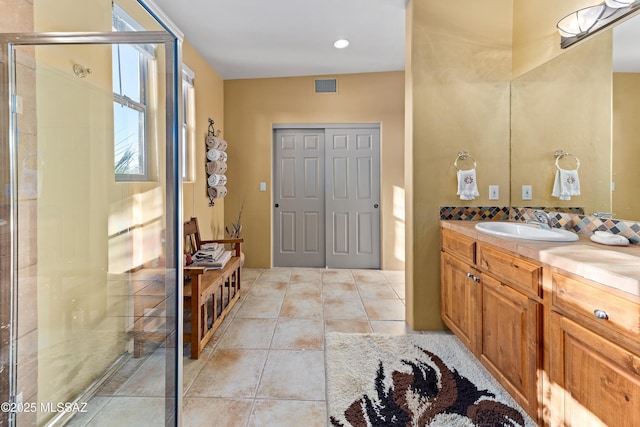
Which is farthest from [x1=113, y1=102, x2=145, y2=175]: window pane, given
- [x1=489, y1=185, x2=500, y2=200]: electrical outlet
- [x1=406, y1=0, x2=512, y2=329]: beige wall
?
[x1=489, y1=185, x2=500, y2=200]: electrical outlet

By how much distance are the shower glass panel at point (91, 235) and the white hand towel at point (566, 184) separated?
7.63ft

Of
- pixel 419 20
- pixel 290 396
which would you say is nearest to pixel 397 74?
pixel 419 20

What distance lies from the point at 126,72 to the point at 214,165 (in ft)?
6.42

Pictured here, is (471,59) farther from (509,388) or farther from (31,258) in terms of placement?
(31,258)

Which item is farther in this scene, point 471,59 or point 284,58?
point 284,58

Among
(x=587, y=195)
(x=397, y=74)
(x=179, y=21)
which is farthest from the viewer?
(x=397, y=74)

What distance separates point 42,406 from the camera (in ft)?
4.26

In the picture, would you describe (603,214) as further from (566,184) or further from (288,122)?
(288,122)

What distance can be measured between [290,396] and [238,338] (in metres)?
0.80

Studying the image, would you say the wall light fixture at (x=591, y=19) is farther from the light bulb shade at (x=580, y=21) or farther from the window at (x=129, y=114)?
the window at (x=129, y=114)

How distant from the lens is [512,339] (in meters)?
1.46

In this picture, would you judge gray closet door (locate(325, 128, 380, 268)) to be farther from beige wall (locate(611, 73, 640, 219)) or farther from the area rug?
beige wall (locate(611, 73, 640, 219))

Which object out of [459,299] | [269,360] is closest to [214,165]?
[269,360]

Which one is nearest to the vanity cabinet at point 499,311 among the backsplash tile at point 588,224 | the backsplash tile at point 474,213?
the backsplash tile at point 474,213
